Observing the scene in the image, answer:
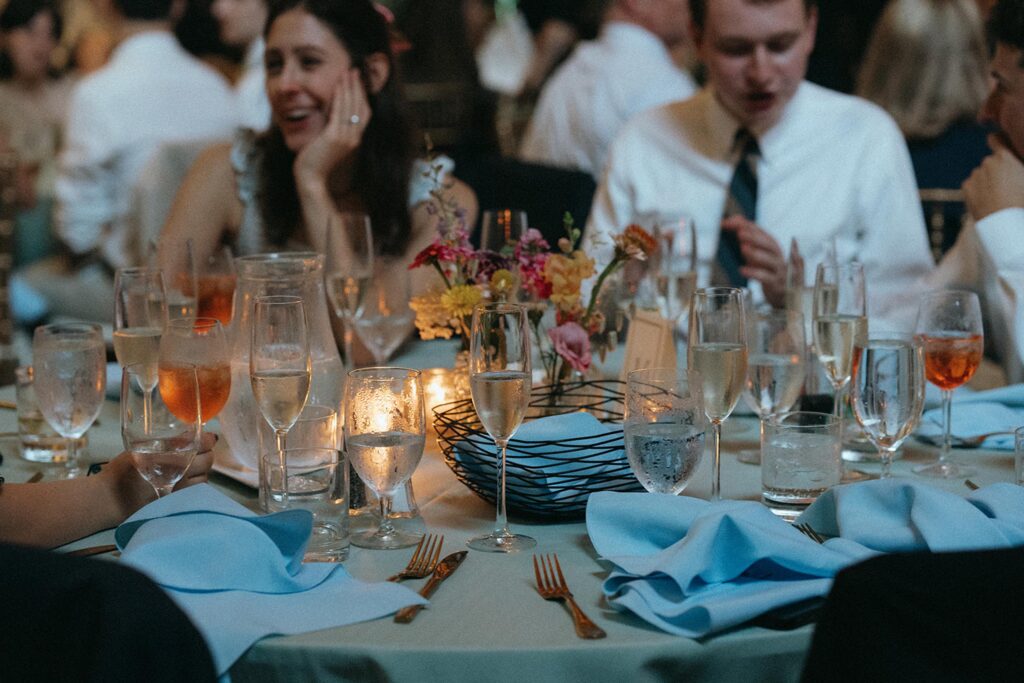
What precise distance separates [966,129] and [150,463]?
346 cm

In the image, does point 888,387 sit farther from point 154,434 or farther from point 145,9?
point 145,9

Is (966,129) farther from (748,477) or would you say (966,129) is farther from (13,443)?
(13,443)

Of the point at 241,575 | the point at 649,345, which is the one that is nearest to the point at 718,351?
the point at 649,345

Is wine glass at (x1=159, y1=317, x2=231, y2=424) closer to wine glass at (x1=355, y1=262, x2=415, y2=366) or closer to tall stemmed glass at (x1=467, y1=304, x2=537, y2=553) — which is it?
tall stemmed glass at (x1=467, y1=304, x2=537, y2=553)

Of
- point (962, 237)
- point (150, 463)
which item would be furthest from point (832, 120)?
point (150, 463)

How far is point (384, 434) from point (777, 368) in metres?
0.60

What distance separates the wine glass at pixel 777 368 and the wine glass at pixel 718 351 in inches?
6.2

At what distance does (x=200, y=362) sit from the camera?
1.48 m

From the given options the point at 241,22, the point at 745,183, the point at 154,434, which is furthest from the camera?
the point at 241,22

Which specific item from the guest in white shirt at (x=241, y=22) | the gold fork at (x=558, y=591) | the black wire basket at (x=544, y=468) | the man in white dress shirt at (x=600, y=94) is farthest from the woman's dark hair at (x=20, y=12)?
the gold fork at (x=558, y=591)

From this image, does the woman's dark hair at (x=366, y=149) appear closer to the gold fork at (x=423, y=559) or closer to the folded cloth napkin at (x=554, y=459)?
the folded cloth napkin at (x=554, y=459)

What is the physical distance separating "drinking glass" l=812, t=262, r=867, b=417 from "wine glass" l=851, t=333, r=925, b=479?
251 millimetres

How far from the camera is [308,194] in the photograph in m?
2.79

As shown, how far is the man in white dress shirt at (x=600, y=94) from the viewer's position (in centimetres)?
478
